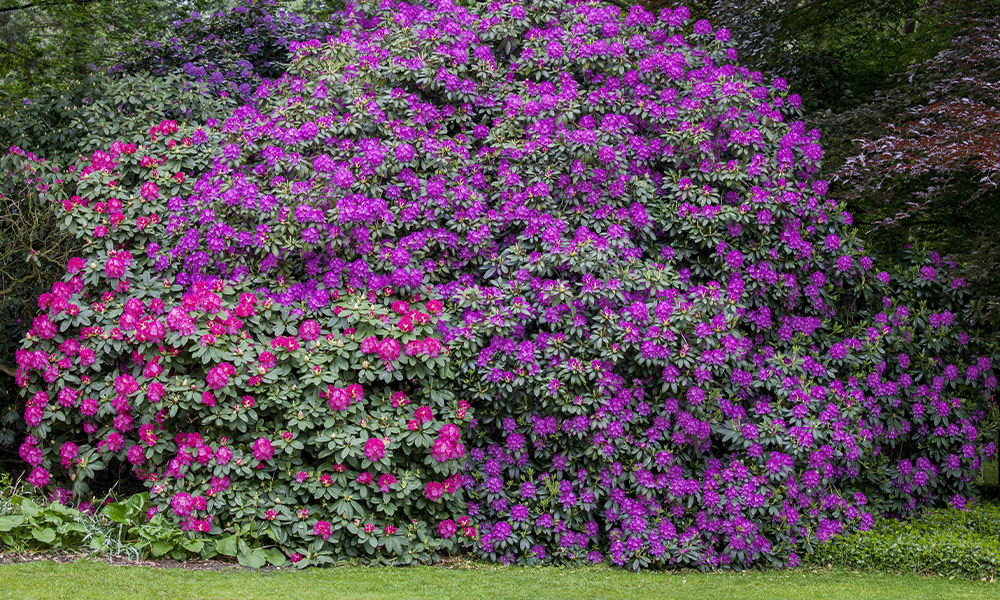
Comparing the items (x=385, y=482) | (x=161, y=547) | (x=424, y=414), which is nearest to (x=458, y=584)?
(x=385, y=482)

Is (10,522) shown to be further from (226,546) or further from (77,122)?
(77,122)

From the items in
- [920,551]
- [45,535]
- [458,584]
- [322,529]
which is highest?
[920,551]

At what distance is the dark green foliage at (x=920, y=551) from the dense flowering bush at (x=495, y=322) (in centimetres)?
18

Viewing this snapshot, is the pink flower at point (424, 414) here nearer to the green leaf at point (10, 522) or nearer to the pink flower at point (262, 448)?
the pink flower at point (262, 448)

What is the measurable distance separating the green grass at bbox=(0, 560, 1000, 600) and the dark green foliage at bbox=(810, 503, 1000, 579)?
15cm

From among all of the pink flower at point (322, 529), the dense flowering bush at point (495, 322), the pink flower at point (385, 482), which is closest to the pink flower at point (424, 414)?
the dense flowering bush at point (495, 322)

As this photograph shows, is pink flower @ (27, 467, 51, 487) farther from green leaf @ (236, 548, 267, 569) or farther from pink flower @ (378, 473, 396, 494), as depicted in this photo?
pink flower @ (378, 473, 396, 494)

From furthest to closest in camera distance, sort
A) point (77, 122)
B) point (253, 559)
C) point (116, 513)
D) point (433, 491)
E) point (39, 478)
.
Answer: point (77, 122)
point (39, 478)
point (433, 491)
point (116, 513)
point (253, 559)

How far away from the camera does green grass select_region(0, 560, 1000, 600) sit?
4.39 metres

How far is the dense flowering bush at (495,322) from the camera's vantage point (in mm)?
5371

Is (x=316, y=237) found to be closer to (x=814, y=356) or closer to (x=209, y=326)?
(x=209, y=326)

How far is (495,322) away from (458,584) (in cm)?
166

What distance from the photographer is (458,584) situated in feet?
16.4

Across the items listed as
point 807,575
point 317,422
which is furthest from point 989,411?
point 317,422
